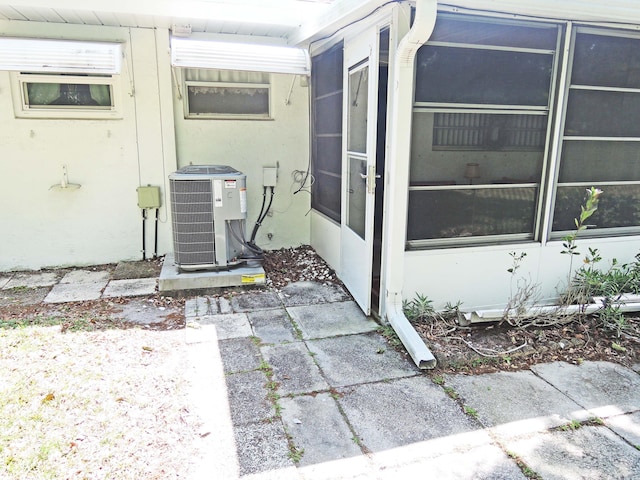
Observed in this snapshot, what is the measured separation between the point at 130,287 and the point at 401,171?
9.02ft

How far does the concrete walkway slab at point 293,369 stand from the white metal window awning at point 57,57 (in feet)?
8.79

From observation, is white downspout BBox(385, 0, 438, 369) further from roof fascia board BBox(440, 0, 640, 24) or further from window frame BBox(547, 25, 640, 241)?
window frame BBox(547, 25, 640, 241)

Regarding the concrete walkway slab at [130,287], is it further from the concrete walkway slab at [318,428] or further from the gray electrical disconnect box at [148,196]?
the concrete walkway slab at [318,428]

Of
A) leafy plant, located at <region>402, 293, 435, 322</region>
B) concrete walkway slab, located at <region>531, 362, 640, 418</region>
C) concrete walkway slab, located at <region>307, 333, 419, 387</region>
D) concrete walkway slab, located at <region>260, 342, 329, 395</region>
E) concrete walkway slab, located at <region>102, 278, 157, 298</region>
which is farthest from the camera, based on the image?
concrete walkway slab, located at <region>102, 278, 157, 298</region>

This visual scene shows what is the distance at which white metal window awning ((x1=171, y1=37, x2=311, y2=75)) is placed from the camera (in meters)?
3.81

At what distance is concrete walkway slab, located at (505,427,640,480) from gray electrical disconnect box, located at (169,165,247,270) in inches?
112

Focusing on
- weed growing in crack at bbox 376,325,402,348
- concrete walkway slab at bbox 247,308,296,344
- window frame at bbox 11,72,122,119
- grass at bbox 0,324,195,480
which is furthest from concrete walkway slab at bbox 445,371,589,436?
window frame at bbox 11,72,122,119

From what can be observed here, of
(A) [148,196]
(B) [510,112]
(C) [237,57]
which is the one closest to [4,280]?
(A) [148,196]

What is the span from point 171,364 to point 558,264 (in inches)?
122

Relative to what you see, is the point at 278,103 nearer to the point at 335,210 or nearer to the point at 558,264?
the point at 335,210

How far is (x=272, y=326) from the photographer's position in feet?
11.3

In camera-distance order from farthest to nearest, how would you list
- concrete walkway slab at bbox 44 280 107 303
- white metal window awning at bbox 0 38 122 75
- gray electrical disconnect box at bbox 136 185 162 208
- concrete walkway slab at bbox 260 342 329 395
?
gray electrical disconnect box at bbox 136 185 162 208, concrete walkway slab at bbox 44 280 107 303, white metal window awning at bbox 0 38 122 75, concrete walkway slab at bbox 260 342 329 395

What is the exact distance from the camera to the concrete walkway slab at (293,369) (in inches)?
104

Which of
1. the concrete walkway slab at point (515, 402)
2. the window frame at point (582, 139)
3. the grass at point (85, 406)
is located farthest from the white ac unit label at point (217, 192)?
the window frame at point (582, 139)
